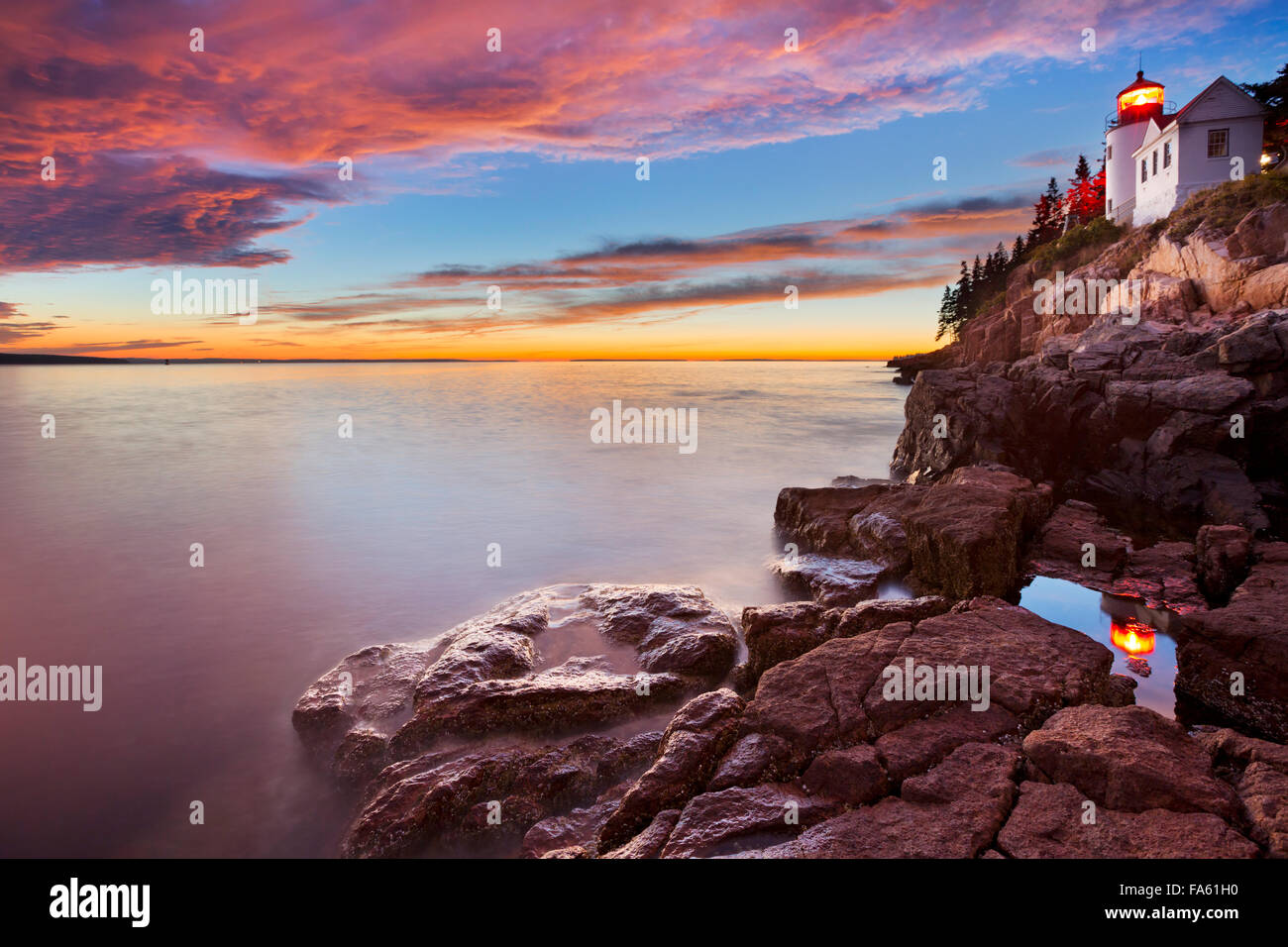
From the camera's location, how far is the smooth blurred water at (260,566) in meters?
5.58

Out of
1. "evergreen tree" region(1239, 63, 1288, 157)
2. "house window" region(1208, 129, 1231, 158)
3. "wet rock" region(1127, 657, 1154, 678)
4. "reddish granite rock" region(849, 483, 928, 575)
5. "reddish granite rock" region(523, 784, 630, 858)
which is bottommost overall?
"reddish granite rock" region(523, 784, 630, 858)

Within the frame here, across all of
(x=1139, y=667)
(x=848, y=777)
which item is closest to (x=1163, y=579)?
(x=1139, y=667)

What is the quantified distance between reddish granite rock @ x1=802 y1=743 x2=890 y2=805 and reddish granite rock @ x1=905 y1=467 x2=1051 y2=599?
515cm

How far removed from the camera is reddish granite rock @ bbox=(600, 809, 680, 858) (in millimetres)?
3676

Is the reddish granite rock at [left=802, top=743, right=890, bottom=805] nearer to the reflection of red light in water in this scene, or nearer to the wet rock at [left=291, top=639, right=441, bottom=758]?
the wet rock at [left=291, top=639, right=441, bottom=758]

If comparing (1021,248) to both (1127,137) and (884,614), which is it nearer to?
(1127,137)

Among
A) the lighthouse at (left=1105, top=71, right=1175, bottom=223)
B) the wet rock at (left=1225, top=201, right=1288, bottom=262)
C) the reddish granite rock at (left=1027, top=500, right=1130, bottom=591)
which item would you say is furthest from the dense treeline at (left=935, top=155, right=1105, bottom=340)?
the reddish granite rock at (left=1027, top=500, right=1130, bottom=591)

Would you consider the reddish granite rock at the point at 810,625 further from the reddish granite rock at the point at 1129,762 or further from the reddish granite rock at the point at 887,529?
the reddish granite rock at the point at 887,529

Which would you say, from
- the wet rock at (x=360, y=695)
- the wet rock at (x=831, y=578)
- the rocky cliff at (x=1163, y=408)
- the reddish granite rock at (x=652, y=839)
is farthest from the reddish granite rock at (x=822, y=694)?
the rocky cliff at (x=1163, y=408)

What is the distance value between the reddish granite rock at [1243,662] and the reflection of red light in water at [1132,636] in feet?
4.06

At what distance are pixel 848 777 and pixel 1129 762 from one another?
168 cm

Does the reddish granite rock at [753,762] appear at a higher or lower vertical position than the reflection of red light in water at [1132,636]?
higher

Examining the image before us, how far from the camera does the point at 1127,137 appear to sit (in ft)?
135
